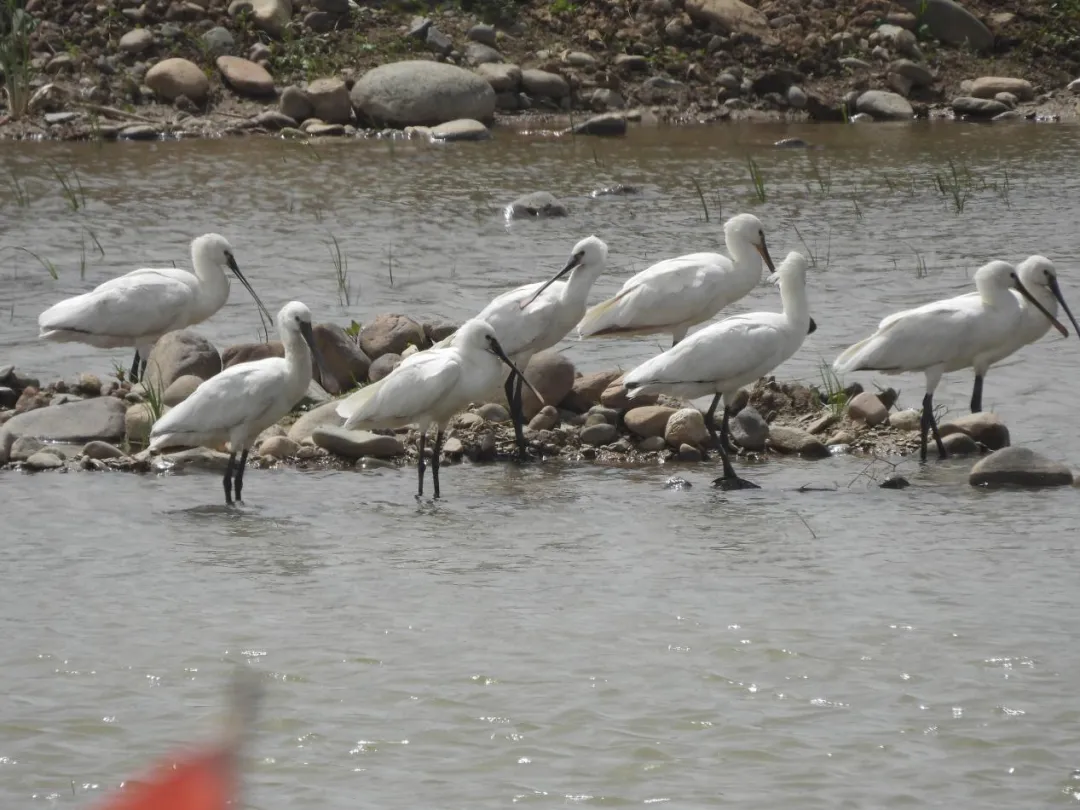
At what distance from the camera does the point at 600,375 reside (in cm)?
978

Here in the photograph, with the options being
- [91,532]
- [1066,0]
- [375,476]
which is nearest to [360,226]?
[375,476]

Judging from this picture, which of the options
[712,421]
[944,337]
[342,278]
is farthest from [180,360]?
[944,337]

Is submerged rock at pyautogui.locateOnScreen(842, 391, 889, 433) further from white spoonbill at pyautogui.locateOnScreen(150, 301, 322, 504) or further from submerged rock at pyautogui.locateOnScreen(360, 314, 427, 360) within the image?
white spoonbill at pyautogui.locateOnScreen(150, 301, 322, 504)

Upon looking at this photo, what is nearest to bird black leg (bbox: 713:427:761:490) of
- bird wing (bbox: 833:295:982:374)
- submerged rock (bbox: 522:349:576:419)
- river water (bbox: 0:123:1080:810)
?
river water (bbox: 0:123:1080:810)

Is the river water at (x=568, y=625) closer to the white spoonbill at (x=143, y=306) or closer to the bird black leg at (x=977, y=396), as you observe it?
the bird black leg at (x=977, y=396)

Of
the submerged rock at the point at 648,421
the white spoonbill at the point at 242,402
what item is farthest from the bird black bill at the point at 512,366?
the white spoonbill at the point at 242,402

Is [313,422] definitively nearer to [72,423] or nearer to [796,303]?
[72,423]

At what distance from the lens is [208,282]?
1037 cm

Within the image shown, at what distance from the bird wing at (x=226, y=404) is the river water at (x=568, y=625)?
356 millimetres

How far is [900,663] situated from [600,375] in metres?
A: 4.67

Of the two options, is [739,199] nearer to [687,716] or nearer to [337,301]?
[337,301]

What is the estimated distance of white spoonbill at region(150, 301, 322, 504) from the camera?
793 cm

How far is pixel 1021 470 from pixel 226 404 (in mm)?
3800

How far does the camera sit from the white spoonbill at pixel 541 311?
9.43m
